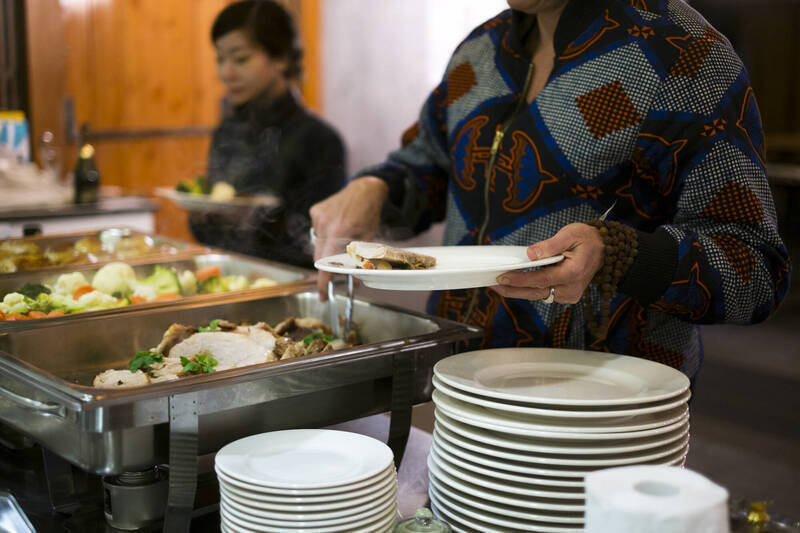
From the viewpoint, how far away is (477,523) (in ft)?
3.13

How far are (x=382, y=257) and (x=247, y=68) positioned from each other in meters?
2.19

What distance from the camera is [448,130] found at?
1.69 metres

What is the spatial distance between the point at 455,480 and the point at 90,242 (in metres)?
1.63

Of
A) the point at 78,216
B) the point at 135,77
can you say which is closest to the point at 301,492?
the point at 78,216

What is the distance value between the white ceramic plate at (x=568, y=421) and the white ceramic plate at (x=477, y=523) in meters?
0.11

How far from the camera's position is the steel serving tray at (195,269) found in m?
1.51

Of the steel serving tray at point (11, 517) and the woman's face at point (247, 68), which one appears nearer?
the steel serving tray at point (11, 517)

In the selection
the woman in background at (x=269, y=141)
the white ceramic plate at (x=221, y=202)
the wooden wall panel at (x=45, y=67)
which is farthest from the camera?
the wooden wall panel at (x=45, y=67)

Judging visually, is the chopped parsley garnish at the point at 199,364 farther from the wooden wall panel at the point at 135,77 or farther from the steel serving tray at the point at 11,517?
the wooden wall panel at the point at 135,77

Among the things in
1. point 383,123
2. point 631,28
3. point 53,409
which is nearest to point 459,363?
point 53,409

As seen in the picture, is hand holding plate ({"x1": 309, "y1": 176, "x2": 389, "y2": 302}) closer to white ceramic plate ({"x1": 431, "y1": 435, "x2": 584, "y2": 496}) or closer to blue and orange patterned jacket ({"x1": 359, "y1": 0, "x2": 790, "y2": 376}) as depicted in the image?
blue and orange patterned jacket ({"x1": 359, "y1": 0, "x2": 790, "y2": 376})

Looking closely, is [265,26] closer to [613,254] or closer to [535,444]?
[613,254]

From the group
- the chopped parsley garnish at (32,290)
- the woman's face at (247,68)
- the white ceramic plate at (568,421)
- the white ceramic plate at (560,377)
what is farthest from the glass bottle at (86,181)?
the white ceramic plate at (568,421)

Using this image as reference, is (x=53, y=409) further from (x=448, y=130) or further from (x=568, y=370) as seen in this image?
(x=448, y=130)
